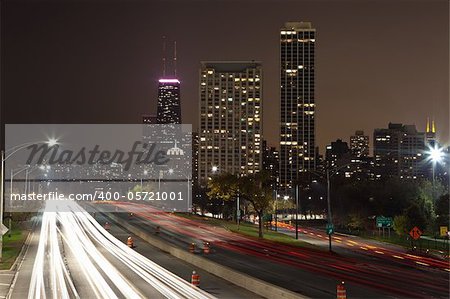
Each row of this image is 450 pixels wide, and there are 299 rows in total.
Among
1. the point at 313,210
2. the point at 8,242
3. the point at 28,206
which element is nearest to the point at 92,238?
the point at 8,242

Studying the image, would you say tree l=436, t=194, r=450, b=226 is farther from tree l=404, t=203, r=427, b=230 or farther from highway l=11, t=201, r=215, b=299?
highway l=11, t=201, r=215, b=299

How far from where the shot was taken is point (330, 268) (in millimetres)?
43562

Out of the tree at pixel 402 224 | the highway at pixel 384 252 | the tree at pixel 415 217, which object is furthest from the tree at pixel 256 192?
the tree at pixel 402 224

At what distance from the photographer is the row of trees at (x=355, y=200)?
2670 inches

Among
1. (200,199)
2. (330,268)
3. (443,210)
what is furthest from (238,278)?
(200,199)

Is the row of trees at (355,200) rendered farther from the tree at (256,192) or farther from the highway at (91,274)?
the highway at (91,274)

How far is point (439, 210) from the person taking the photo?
7106 centimetres

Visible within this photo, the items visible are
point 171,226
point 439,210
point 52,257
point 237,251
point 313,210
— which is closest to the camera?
point 52,257

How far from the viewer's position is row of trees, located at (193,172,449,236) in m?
67.8

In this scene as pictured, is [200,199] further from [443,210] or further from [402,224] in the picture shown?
[402,224]

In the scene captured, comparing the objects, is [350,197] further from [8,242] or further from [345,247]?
[8,242]

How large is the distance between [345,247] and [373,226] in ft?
134

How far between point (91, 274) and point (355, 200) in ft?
246

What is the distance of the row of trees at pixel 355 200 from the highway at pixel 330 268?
552 cm
